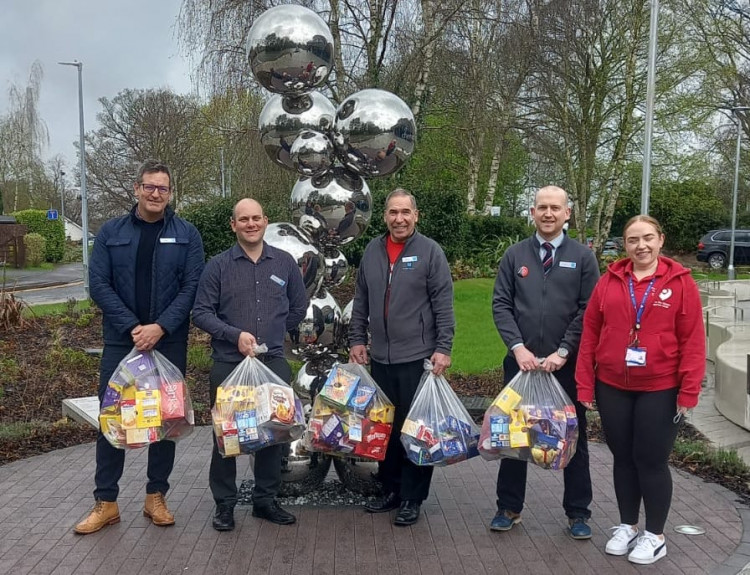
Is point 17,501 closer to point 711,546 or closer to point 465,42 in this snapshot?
point 711,546

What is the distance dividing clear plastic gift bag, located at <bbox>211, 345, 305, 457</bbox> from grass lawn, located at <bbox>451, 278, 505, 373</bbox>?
5192 millimetres

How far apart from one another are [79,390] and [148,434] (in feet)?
14.7

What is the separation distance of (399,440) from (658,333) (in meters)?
1.64

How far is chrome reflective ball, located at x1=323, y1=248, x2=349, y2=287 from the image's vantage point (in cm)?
489

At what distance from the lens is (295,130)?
15.1ft

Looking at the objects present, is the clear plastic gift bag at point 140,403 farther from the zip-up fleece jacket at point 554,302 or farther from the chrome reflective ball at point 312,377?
the zip-up fleece jacket at point 554,302

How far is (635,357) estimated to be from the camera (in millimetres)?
3480

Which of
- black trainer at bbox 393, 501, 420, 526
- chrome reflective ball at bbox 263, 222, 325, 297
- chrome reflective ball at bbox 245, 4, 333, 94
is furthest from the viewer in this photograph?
chrome reflective ball at bbox 263, 222, 325, 297

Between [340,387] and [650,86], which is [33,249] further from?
[340,387]

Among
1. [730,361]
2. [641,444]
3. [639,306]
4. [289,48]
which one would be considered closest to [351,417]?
[641,444]

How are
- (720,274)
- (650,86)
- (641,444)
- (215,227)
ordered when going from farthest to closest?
(720,274)
(215,227)
(650,86)
(641,444)

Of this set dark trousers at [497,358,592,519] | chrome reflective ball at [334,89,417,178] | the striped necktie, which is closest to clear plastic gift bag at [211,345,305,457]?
dark trousers at [497,358,592,519]

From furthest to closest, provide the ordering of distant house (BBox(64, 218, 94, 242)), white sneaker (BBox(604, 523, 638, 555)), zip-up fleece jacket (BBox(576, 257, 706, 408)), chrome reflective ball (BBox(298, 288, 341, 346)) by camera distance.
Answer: distant house (BBox(64, 218, 94, 242)) → chrome reflective ball (BBox(298, 288, 341, 346)) → white sneaker (BBox(604, 523, 638, 555)) → zip-up fleece jacket (BBox(576, 257, 706, 408))

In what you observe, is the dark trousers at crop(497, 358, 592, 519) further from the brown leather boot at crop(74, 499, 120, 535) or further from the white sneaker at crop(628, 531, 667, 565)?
the brown leather boot at crop(74, 499, 120, 535)
